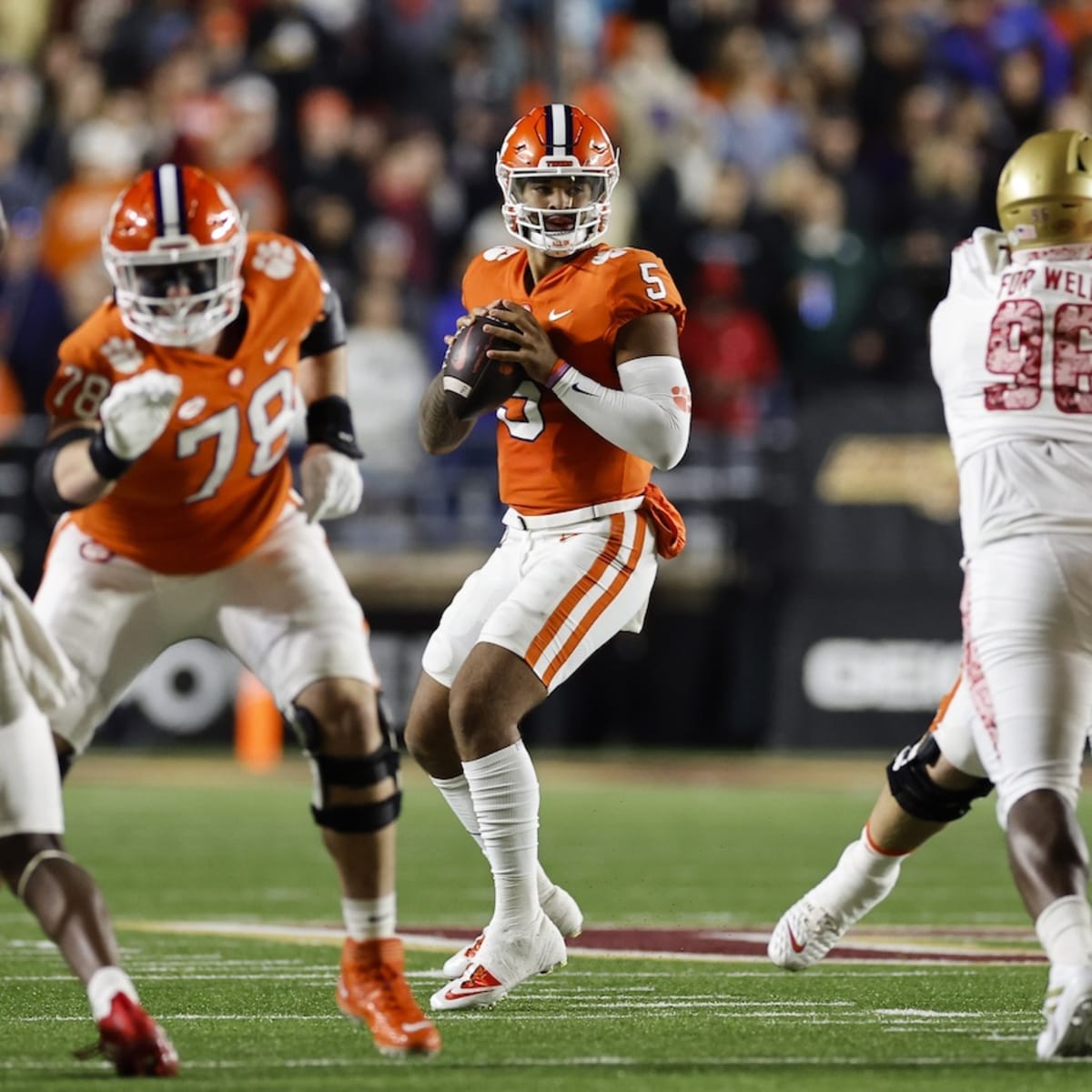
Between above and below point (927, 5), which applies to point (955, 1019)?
below

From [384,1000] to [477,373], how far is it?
1.43 meters

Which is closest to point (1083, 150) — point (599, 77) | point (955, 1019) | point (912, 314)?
point (955, 1019)

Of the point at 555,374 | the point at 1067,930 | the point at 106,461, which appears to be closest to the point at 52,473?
the point at 106,461

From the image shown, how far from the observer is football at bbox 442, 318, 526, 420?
216 inches

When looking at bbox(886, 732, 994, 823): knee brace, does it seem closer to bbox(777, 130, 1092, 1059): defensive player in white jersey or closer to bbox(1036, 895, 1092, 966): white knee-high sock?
bbox(777, 130, 1092, 1059): defensive player in white jersey

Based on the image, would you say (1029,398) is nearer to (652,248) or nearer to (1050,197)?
(1050,197)

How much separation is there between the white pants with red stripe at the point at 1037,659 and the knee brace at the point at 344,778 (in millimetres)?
1206

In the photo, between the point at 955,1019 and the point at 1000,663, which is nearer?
the point at 1000,663

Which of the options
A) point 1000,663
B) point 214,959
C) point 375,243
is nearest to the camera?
point 1000,663

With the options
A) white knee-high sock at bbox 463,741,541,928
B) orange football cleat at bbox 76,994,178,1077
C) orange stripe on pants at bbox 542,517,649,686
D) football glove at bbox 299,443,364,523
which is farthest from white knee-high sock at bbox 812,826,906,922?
orange football cleat at bbox 76,994,178,1077

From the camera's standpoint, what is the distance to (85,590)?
527 cm

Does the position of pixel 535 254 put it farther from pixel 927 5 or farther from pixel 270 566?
pixel 927 5

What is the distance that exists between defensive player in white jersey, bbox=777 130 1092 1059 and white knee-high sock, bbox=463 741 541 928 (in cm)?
102

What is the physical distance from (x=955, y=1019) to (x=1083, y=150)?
5.95 ft
